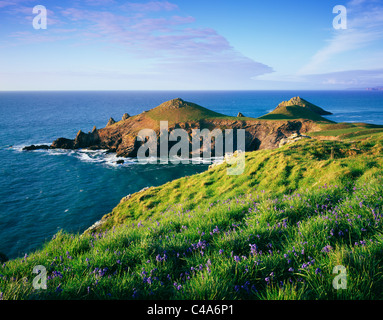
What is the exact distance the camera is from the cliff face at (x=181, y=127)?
87.8 m

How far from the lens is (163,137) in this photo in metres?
92.3

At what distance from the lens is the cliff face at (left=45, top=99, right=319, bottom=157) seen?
8781 cm

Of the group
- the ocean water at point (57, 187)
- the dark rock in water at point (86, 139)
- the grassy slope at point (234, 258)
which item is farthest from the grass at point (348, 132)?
the dark rock in water at point (86, 139)

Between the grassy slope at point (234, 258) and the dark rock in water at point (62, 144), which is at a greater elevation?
the dark rock in water at point (62, 144)

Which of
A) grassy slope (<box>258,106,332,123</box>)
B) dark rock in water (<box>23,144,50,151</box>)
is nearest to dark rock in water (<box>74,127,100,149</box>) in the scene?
dark rock in water (<box>23,144,50,151</box>)

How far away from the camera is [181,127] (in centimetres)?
9794

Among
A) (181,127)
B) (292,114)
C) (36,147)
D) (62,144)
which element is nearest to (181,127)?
(181,127)

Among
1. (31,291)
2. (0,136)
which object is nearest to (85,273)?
(31,291)

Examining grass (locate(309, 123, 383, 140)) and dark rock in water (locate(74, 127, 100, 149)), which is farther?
dark rock in water (locate(74, 127, 100, 149))

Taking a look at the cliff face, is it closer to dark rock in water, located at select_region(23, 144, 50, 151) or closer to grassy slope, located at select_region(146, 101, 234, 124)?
grassy slope, located at select_region(146, 101, 234, 124)

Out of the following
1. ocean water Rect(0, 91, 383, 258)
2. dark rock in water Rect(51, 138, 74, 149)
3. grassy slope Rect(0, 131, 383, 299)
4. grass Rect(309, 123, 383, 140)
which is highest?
grass Rect(309, 123, 383, 140)

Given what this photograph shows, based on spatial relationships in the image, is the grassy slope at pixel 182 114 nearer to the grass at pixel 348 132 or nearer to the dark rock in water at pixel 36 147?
the grass at pixel 348 132

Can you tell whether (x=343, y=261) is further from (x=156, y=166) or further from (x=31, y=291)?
(x=156, y=166)
